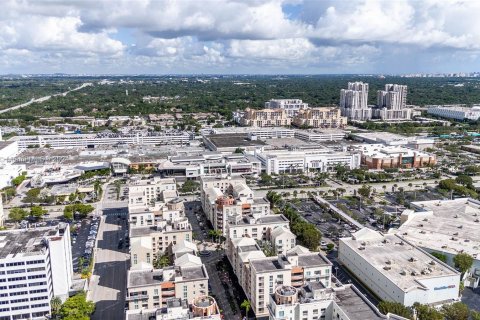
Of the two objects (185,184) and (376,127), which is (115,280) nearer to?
(185,184)

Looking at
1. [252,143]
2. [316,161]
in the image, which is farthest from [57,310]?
[252,143]

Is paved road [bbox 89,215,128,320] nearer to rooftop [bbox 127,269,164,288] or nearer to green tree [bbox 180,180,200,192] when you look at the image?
rooftop [bbox 127,269,164,288]

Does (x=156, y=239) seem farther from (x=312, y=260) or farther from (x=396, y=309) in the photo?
(x=396, y=309)

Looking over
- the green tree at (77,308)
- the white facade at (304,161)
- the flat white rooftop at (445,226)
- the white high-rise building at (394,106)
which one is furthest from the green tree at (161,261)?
the white high-rise building at (394,106)

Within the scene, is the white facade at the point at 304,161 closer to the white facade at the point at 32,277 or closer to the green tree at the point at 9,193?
the green tree at the point at 9,193

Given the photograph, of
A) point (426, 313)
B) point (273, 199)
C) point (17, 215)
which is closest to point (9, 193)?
point (17, 215)

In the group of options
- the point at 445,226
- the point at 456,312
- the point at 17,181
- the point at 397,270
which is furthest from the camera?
the point at 17,181
